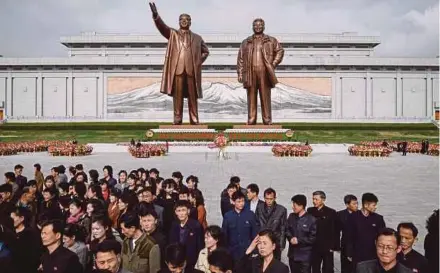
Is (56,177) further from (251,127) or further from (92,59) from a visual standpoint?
(92,59)

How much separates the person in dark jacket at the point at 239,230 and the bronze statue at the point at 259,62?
1548cm

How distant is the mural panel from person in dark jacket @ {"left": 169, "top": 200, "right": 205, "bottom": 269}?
112 ft

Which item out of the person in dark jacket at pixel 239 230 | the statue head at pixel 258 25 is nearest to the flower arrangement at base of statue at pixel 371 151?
the statue head at pixel 258 25

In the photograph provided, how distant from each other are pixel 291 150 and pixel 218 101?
2134 cm

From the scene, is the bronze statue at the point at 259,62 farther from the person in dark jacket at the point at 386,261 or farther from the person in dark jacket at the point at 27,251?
the person in dark jacket at the point at 386,261

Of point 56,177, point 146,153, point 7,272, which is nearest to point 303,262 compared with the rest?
point 7,272

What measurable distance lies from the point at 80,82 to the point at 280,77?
1629 centimetres

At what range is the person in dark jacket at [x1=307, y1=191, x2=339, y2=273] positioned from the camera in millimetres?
4469

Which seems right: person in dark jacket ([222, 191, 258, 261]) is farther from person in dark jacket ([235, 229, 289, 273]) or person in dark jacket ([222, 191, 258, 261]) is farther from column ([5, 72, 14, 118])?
column ([5, 72, 14, 118])

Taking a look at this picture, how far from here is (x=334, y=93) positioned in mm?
39688

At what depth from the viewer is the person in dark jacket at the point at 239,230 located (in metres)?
4.36

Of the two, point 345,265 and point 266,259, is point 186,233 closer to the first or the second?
point 266,259

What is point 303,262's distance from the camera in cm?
439

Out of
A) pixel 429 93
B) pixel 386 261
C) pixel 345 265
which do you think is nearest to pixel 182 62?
pixel 345 265
